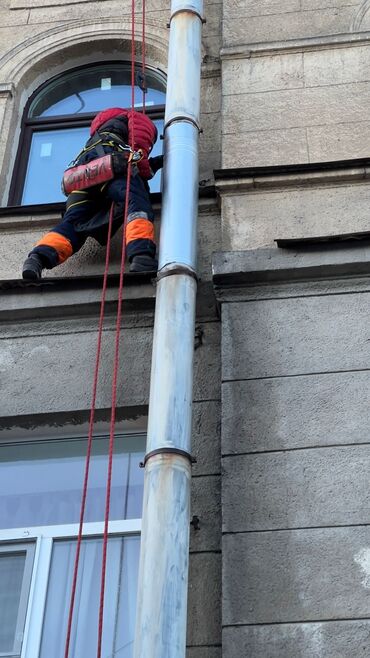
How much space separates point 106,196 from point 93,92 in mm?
2756

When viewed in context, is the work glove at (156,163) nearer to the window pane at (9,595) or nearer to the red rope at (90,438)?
the red rope at (90,438)

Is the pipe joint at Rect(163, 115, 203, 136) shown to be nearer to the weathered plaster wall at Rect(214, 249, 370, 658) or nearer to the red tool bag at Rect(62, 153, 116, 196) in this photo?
the red tool bag at Rect(62, 153, 116, 196)

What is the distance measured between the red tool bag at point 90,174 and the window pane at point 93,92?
89.2 inches

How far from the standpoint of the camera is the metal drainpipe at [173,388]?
5879 mm

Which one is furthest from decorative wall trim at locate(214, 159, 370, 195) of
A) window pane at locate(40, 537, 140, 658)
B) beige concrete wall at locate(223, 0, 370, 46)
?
window pane at locate(40, 537, 140, 658)

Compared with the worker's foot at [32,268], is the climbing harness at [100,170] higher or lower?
higher

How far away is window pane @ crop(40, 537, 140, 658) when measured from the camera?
6.82 metres

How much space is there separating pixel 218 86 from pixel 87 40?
1.59 m

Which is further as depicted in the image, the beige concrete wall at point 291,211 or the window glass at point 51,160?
the window glass at point 51,160

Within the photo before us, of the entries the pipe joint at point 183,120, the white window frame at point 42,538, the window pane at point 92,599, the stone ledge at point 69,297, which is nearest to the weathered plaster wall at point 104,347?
the stone ledge at point 69,297

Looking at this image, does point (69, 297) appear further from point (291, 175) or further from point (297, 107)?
point (297, 107)

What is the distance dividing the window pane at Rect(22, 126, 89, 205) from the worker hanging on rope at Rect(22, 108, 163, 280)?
117cm

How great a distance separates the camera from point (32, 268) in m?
8.16

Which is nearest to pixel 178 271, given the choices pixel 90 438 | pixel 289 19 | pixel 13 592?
pixel 90 438
